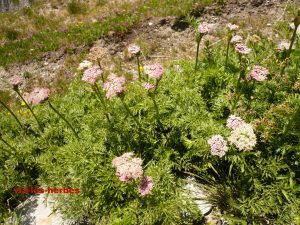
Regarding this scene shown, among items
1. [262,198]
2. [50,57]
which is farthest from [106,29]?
[262,198]

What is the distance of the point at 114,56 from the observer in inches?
452

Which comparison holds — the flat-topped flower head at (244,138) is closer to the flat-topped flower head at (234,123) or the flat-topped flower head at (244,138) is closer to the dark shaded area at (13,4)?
the flat-topped flower head at (234,123)

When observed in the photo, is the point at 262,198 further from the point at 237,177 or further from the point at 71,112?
the point at 71,112

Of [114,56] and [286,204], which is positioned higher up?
[286,204]

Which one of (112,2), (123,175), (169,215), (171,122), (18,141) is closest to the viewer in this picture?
(123,175)

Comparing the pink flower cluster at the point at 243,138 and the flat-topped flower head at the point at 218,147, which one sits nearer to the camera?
the pink flower cluster at the point at 243,138

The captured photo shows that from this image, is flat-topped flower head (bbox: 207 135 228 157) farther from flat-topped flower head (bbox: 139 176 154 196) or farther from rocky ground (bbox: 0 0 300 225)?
rocky ground (bbox: 0 0 300 225)

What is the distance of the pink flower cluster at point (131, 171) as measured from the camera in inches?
175

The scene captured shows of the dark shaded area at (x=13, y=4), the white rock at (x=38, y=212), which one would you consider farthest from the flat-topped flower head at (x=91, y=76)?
the dark shaded area at (x=13, y=4)

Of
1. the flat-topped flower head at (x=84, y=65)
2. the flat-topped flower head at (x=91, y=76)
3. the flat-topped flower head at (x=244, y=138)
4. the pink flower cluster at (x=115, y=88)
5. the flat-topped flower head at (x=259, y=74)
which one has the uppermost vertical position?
the flat-topped flower head at (x=91, y=76)

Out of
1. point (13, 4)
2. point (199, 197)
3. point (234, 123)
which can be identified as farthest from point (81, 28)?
point (234, 123)

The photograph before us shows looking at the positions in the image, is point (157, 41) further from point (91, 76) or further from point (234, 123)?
point (234, 123)

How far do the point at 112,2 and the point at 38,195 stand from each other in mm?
10629

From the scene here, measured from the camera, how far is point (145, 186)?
468cm
